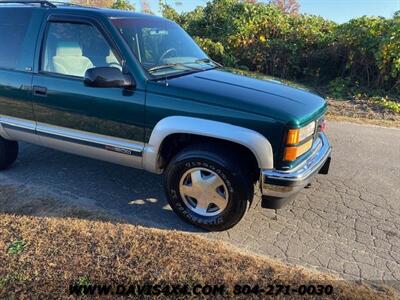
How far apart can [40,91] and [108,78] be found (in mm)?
1037

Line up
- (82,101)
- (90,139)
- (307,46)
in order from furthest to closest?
(307,46), (90,139), (82,101)

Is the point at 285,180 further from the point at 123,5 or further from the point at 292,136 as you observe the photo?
the point at 123,5

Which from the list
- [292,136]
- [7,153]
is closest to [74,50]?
[7,153]

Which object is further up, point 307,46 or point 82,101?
point 307,46

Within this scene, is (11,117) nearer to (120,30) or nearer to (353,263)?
(120,30)

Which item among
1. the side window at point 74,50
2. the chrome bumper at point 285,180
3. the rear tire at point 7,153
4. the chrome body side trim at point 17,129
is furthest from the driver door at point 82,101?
the chrome bumper at point 285,180

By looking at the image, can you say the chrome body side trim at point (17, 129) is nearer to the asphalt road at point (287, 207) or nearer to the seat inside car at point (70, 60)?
the asphalt road at point (287, 207)

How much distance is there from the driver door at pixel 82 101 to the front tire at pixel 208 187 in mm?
463

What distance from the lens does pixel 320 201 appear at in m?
4.32

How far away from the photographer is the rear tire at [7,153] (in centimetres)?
470

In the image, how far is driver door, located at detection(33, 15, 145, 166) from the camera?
3.70 metres

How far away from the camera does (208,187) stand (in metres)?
3.54

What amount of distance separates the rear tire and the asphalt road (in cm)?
10

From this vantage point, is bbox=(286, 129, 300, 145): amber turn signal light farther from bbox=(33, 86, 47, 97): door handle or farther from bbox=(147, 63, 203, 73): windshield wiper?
bbox=(33, 86, 47, 97): door handle
